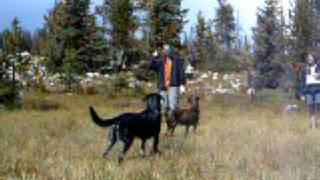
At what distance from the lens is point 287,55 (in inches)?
1724

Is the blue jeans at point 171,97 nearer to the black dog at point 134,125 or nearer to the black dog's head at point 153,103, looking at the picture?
the black dog's head at point 153,103

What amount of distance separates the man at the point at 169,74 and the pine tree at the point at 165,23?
97.2 feet

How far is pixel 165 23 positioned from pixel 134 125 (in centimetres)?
3535

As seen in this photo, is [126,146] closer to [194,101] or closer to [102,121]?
[102,121]

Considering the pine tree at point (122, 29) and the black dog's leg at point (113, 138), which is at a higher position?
the pine tree at point (122, 29)

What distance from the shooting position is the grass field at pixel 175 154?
920cm

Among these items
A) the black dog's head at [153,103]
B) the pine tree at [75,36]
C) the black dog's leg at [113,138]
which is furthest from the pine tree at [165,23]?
the black dog's leg at [113,138]

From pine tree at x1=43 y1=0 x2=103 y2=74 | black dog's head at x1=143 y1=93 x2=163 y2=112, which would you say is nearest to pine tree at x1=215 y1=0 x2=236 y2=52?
pine tree at x1=43 y1=0 x2=103 y2=74

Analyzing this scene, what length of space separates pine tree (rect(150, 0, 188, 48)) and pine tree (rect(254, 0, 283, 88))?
15.9ft

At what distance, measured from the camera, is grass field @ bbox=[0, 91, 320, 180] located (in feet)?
30.2

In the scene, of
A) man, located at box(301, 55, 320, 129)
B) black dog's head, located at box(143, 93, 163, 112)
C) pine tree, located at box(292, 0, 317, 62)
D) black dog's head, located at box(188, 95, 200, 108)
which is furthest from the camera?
pine tree, located at box(292, 0, 317, 62)

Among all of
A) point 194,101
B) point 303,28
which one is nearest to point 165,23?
point 303,28

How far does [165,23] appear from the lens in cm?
4631

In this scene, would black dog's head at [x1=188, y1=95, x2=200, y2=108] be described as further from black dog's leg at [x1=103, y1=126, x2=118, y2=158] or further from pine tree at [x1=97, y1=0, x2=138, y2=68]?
pine tree at [x1=97, y1=0, x2=138, y2=68]
